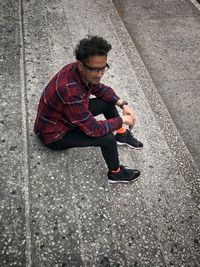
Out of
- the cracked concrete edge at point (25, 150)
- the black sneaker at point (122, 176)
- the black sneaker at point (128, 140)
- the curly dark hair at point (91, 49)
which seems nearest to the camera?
the curly dark hair at point (91, 49)

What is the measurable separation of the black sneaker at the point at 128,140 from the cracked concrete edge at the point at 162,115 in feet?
1.62

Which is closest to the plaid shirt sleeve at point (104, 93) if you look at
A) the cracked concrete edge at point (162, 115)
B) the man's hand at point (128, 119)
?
the man's hand at point (128, 119)

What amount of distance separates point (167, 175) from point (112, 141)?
977 mm

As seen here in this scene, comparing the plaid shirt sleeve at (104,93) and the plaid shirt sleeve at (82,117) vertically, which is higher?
the plaid shirt sleeve at (82,117)

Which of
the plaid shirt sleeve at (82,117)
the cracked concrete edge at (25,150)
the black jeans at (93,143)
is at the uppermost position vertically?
the plaid shirt sleeve at (82,117)

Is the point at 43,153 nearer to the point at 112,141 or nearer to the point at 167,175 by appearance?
the point at 112,141

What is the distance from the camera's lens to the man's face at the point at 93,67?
9.11 ft

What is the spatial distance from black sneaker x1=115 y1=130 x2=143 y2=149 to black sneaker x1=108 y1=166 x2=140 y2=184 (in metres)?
0.44

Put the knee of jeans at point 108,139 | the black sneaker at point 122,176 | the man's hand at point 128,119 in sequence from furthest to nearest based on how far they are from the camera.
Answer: the black sneaker at point 122,176 → the man's hand at point 128,119 → the knee of jeans at point 108,139

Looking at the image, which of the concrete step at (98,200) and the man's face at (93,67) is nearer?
the man's face at (93,67)

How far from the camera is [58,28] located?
18.2 feet

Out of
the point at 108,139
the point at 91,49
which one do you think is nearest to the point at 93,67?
the point at 91,49

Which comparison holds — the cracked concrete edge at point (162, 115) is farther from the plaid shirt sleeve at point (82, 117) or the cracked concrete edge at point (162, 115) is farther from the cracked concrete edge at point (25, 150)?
the cracked concrete edge at point (25, 150)

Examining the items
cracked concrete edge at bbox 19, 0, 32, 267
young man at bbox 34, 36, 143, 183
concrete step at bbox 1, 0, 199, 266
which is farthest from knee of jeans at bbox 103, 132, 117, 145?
cracked concrete edge at bbox 19, 0, 32, 267
